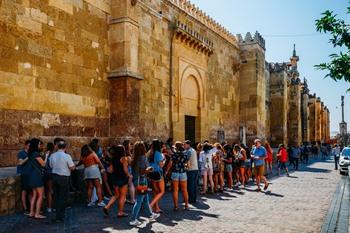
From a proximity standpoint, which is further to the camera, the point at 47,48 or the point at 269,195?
the point at 269,195

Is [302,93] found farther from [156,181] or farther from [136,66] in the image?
[156,181]

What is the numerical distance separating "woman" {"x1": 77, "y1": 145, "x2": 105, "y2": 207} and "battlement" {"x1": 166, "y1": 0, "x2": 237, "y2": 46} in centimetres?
904

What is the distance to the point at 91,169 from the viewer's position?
303 inches

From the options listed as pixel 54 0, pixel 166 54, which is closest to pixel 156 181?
pixel 54 0

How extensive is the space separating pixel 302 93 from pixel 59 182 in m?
37.9

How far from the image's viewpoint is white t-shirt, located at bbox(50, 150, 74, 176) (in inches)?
258

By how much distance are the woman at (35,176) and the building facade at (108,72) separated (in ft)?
5.73

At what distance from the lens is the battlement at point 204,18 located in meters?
15.4

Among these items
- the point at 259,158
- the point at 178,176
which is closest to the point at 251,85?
the point at 259,158

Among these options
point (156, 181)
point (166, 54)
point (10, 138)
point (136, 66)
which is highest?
point (166, 54)

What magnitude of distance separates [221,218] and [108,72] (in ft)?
20.7

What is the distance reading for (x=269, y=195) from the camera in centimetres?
1002

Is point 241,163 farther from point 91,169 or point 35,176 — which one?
point 35,176

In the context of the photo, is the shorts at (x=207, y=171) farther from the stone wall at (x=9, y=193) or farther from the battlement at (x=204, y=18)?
the battlement at (x=204, y=18)
